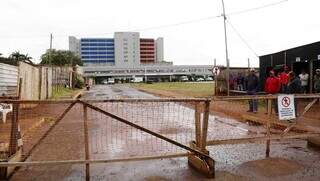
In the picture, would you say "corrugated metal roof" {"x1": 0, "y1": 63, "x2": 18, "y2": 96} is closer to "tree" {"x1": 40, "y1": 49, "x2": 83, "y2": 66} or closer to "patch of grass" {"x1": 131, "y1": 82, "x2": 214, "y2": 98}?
"patch of grass" {"x1": 131, "y1": 82, "x2": 214, "y2": 98}

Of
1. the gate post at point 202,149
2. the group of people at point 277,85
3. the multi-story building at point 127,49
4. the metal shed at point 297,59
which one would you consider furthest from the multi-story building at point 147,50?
the gate post at point 202,149

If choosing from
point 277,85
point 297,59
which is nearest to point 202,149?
point 277,85

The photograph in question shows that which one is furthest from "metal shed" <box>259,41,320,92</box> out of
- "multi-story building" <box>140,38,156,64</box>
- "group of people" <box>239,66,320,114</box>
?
"multi-story building" <box>140,38,156,64</box>

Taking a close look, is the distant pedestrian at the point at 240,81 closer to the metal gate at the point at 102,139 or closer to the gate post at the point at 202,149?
the metal gate at the point at 102,139

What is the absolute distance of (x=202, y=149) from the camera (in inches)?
328

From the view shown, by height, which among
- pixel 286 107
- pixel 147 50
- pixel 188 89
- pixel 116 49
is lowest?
pixel 188 89

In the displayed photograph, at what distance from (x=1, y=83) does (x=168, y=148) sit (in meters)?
10.7

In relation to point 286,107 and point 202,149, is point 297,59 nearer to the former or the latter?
point 286,107

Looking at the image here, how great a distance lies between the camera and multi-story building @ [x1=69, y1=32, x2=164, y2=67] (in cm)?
17625

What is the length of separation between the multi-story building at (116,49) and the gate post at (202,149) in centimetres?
16410

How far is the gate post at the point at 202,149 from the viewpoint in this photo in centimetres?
787

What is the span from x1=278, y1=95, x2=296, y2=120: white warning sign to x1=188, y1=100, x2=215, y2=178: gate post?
2072 mm

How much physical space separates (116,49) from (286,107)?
17091 cm

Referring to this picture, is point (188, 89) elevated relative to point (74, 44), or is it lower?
lower
